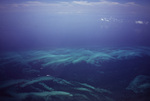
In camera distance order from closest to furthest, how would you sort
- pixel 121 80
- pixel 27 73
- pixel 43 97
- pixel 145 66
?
pixel 43 97 < pixel 121 80 < pixel 27 73 < pixel 145 66

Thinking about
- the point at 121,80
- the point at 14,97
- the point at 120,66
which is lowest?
the point at 14,97

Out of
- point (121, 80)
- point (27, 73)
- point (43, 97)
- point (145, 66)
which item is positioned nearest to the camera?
point (43, 97)

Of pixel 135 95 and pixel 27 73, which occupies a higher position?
pixel 27 73

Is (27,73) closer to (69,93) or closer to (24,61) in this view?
(24,61)

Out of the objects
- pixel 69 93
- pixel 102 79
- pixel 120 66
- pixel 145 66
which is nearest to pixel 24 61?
pixel 69 93

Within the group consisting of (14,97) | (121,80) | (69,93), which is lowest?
(14,97)

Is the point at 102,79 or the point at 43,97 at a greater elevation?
the point at 102,79

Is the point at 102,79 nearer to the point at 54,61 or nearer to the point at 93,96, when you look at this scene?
the point at 93,96

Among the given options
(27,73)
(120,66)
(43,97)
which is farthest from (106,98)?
(27,73)

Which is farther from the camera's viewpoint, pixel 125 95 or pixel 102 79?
pixel 102 79
